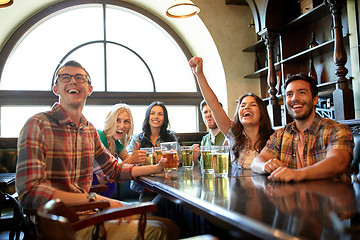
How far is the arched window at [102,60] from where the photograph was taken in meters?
4.55

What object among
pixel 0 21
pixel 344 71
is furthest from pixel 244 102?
pixel 0 21

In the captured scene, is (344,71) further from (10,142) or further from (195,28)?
(10,142)

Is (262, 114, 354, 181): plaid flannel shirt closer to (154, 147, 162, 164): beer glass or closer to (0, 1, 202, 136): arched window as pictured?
(154, 147, 162, 164): beer glass

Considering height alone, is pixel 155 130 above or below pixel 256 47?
below

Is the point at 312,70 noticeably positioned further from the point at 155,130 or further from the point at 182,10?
the point at 155,130

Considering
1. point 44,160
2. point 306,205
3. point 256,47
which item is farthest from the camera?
point 256,47

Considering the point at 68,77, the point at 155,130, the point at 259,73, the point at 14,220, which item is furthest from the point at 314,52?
the point at 14,220

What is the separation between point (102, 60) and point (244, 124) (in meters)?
3.09

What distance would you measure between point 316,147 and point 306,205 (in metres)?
0.98

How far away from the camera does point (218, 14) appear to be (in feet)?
15.6

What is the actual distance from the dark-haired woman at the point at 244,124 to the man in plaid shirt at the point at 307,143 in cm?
33

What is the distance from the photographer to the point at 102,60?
480 cm

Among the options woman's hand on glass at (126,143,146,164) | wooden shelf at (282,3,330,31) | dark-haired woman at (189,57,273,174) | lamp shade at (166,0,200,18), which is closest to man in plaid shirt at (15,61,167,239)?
woman's hand on glass at (126,143,146,164)

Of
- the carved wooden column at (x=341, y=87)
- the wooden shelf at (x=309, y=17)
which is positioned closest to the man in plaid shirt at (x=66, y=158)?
the carved wooden column at (x=341, y=87)
